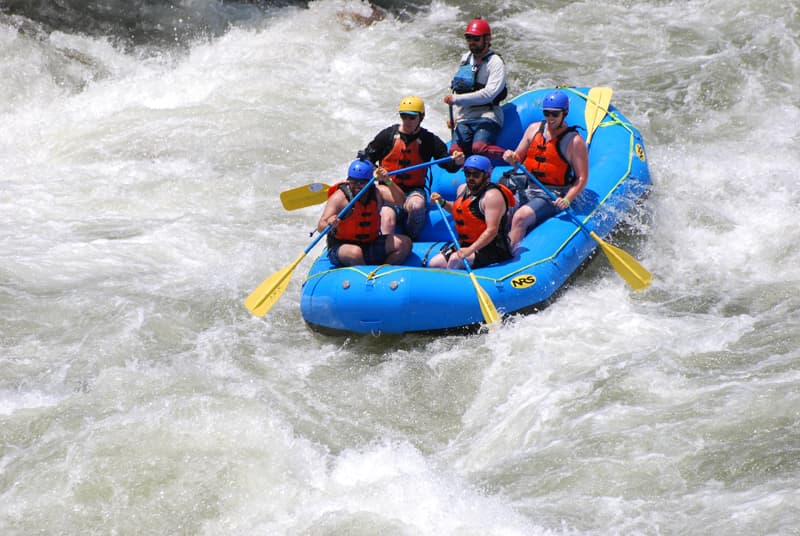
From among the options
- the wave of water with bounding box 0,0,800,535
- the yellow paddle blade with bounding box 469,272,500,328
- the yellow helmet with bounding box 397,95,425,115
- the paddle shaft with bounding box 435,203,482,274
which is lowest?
the wave of water with bounding box 0,0,800,535

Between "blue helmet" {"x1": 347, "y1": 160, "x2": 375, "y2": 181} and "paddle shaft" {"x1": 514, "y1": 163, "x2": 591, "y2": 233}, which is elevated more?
"blue helmet" {"x1": 347, "y1": 160, "x2": 375, "y2": 181}

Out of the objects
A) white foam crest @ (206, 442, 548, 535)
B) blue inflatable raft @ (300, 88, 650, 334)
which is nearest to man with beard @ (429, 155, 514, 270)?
blue inflatable raft @ (300, 88, 650, 334)

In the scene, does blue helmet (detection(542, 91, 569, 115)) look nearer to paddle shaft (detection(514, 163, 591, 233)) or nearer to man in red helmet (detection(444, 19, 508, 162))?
paddle shaft (detection(514, 163, 591, 233))

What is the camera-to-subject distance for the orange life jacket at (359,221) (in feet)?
20.7

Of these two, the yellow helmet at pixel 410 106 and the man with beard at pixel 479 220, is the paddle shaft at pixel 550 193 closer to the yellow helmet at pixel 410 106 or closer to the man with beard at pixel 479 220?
the man with beard at pixel 479 220

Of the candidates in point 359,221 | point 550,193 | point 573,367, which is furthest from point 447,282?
point 550,193

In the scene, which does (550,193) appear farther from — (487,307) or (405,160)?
(487,307)

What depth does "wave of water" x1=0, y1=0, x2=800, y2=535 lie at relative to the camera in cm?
466

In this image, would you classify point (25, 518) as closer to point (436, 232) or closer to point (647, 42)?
point (436, 232)

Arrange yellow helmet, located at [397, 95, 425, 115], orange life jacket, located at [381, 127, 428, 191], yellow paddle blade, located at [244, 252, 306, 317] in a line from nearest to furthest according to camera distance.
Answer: yellow paddle blade, located at [244, 252, 306, 317] → yellow helmet, located at [397, 95, 425, 115] → orange life jacket, located at [381, 127, 428, 191]

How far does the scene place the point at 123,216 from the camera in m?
8.19

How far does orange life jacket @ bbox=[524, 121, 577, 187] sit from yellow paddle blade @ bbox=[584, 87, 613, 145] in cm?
91

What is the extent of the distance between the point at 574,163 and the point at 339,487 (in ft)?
9.76

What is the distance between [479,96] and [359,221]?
166 cm
